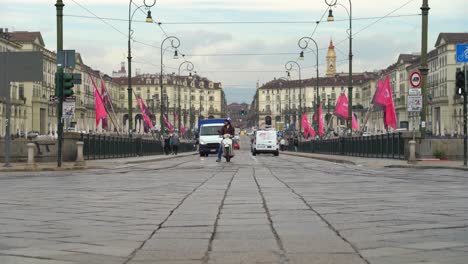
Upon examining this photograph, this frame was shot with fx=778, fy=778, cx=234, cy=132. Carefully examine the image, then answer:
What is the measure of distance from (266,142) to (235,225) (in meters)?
52.4

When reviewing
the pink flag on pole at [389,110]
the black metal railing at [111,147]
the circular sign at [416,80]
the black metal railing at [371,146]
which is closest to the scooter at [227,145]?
the black metal railing at [111,147]

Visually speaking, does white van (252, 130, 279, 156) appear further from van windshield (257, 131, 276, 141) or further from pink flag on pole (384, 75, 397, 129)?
pink flag on pole (384, 75, 397, 129)

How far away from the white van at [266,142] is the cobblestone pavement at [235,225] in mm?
44821

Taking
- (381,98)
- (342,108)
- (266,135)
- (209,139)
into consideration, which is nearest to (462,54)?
(381,98)

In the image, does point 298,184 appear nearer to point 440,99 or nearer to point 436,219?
point 436,219

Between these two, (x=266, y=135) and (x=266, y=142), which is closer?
(x=266, y=142)

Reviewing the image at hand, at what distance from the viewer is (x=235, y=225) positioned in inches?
407

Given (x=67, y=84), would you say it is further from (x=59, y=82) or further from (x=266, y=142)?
(x=266, y=142)

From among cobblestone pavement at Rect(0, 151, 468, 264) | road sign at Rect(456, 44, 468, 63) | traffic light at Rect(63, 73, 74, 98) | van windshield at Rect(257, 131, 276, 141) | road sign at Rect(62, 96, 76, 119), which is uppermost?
road sign at Rect(456, 44, 468, 63)

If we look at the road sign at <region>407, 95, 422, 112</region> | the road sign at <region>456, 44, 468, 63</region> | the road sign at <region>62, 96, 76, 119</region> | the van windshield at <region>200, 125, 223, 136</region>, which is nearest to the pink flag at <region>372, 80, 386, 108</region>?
the road sign at <region>407, 95, 422, 112</region>

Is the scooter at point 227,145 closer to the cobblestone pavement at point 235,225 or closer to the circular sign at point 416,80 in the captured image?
the circular sign at point 416,80

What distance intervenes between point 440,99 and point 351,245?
5726 inches

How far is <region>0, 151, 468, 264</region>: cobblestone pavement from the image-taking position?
7.91 metres

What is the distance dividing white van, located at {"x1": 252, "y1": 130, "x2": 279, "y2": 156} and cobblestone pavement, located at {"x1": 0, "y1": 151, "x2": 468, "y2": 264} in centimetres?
4482
